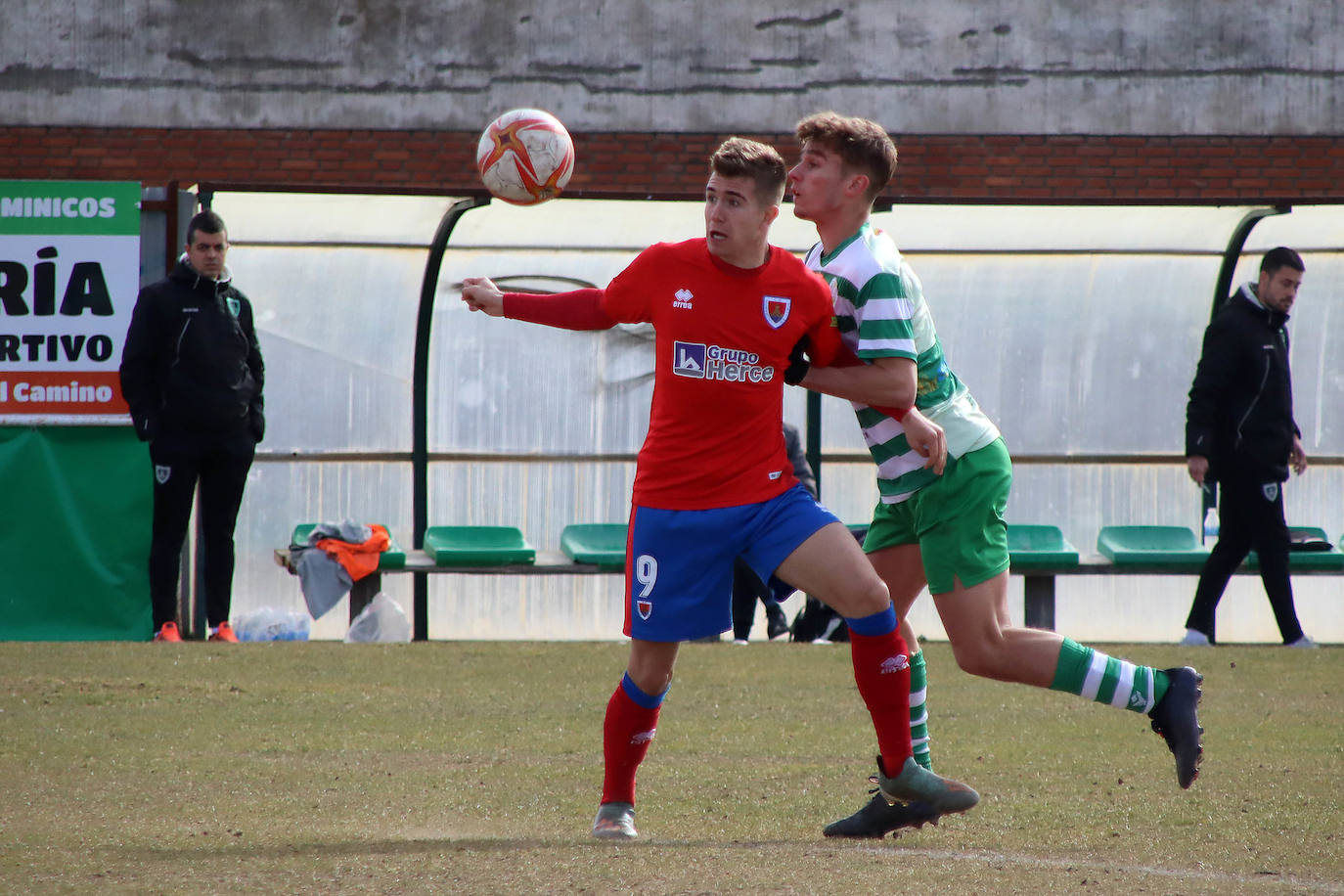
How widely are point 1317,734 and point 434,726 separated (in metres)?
3.45

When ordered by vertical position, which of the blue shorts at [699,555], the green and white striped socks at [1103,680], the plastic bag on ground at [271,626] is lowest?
the plastic bag on ground at [271,626]

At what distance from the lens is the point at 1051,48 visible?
16.2 metres

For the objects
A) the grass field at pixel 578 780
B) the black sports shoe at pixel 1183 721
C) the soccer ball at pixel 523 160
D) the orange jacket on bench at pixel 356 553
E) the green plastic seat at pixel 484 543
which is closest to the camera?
the grass field at pixel 578 780

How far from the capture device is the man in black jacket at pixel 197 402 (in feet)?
29.7

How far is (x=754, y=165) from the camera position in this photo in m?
4.23

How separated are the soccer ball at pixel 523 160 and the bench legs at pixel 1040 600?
5853mm

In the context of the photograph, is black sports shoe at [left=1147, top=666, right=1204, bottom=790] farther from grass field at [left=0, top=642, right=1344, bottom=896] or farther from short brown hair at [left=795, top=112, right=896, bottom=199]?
short brown hair at [left=795, top=112, right=896, bottom=199]

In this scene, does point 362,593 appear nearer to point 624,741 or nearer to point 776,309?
point 624,741

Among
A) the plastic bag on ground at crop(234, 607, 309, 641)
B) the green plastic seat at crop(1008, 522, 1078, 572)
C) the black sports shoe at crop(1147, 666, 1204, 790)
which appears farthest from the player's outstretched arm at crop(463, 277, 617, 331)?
the green plastic seat at crop(1008, 522, 1078, 572)

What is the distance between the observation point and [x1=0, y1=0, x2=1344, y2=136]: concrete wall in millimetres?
16125

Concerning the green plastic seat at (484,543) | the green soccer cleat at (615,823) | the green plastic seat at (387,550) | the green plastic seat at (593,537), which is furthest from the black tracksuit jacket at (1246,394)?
the green soccer cleat at (615,823)

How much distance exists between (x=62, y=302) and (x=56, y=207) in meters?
0.55

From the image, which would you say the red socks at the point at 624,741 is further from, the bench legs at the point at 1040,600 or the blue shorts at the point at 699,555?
the bench legs at the point at 1040,600

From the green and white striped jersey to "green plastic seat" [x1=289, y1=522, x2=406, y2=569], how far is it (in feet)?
19.5
